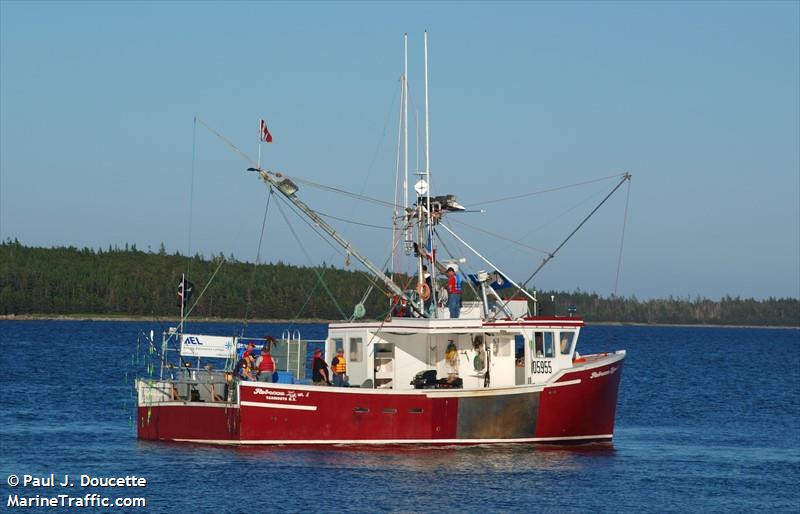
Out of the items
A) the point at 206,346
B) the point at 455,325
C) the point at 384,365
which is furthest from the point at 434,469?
the point at 206,346

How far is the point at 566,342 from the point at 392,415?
19.5 ft

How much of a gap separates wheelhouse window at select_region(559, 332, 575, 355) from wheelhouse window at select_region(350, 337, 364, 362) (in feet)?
18.9

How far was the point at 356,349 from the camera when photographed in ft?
127

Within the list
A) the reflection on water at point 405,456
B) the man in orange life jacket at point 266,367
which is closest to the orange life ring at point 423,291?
the reflection on water at point 405,456

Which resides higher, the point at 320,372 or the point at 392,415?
the point at 320,372

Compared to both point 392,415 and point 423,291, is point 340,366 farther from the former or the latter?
point 423,291

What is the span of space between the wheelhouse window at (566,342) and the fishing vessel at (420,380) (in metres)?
0.04

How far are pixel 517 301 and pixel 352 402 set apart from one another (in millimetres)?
6043

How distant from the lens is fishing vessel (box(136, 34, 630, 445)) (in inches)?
1421

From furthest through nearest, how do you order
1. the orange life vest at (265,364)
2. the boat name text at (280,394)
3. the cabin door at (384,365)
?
1. the cabin door at (384,365)
2. the orange life vest at (265,364)
3. the boat name text at (280,394)

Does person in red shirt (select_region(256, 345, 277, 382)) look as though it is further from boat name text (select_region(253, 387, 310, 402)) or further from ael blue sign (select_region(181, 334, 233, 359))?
ael blue sign (select_region(181, 334, 233, 359))

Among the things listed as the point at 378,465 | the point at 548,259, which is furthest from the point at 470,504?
the point at 548,259

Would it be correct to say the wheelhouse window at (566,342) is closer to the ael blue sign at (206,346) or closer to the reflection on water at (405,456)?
the reflection on water at (405,456)

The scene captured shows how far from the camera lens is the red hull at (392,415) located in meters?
35.9
